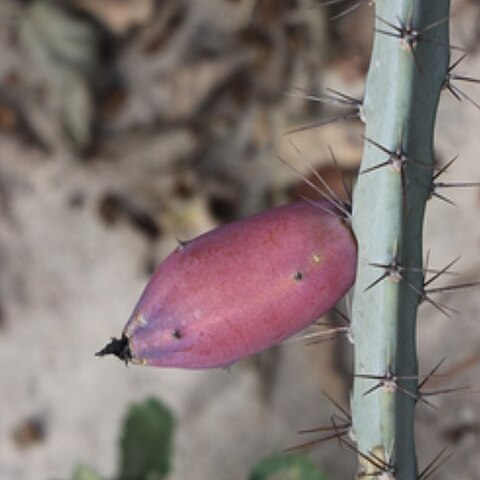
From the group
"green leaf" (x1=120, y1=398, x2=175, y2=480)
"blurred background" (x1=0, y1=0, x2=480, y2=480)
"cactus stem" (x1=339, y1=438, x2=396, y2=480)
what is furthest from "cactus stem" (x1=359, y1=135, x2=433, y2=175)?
"blurred background" (x1=0, y1=0, x2=480, y2=480)

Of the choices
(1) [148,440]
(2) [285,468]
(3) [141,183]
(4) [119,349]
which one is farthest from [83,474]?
(4) [119,349]

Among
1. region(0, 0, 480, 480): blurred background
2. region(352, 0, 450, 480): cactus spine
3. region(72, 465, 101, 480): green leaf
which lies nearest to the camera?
region(352, 0, 450, 480): cactus spine

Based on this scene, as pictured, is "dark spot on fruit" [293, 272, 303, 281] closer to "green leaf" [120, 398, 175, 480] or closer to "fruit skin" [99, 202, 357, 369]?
"fruit skin" [99, 202, 357, 369]

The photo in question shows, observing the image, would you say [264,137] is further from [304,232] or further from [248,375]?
[304,232]

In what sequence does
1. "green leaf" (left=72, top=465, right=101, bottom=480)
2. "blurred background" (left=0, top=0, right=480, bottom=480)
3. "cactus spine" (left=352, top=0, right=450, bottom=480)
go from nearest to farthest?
"cactus spine" (left=352, top=0, right=450, bottom=480) < "green leaf" (left=72, top=465, right=101, bottom=480) < "blurred background" (left=0, top=0, right=480, bottom=480)

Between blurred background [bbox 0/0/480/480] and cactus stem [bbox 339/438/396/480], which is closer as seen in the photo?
cactus stem [bbox 339/438/396/480]

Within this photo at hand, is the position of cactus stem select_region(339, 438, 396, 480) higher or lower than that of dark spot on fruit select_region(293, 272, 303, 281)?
lower

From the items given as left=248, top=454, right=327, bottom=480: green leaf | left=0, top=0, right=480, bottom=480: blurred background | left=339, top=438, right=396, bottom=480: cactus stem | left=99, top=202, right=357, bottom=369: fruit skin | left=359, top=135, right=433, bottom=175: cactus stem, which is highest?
left=0, top=0, right=480, bottom=480: blurred background
